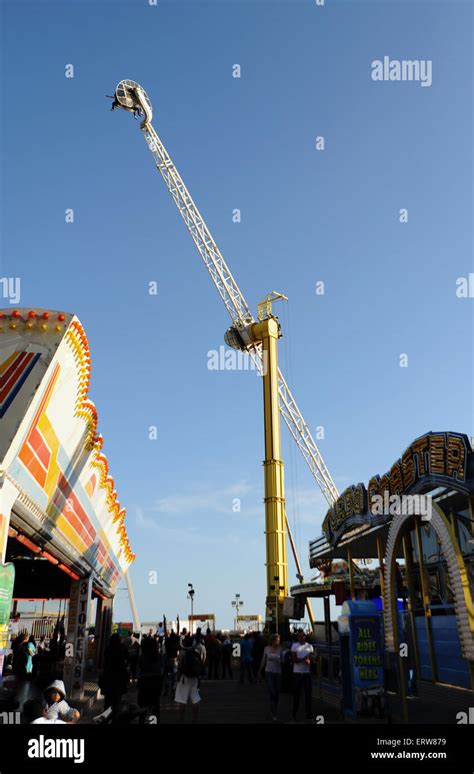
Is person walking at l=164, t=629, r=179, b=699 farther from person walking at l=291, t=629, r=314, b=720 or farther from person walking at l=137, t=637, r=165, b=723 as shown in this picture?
person walking at l=137, t=637, r=165, b=723

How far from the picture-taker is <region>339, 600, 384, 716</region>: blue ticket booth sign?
35.2 ft

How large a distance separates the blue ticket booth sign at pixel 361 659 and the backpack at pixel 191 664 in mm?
2961

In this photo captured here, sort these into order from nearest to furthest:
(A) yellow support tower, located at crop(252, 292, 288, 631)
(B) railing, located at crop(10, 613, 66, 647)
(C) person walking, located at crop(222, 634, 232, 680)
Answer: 1. (C) person walking, located at crop(222, 634, 232, 680)
2. (A) yellow support tower, located at crop(252, 292, 288, 631)
3. (B) railing, located at crop(10, 613, 66, 647)

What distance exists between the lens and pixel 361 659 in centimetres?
1095

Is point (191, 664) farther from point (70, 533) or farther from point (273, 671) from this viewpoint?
point (70, 533)

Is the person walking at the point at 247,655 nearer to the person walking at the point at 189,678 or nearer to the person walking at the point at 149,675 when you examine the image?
the person walking at the point at 189,678

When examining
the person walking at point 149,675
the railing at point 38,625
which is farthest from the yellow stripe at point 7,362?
the railing at point 38,625

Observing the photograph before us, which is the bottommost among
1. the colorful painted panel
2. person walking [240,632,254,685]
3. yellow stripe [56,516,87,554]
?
person walking [240,632,254,685]

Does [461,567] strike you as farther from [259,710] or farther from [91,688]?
[91,688]

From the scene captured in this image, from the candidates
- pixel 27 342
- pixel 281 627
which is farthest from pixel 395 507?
pixel 281 627

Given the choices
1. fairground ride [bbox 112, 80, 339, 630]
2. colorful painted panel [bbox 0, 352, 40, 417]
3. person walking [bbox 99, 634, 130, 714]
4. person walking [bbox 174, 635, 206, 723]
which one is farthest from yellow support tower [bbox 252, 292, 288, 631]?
colorful painted panel [bbox 0, 352, 40, 417]

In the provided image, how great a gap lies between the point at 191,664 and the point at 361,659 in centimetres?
326

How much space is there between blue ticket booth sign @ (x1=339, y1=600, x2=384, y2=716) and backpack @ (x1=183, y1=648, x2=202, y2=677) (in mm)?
2961

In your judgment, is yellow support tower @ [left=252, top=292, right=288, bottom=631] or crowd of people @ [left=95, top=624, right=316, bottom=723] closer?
crowd of people @ [left=95, top=624, right=316, bottom=723]
